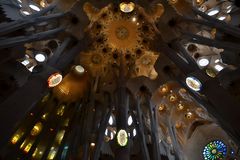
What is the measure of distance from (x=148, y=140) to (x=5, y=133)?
24.0ft

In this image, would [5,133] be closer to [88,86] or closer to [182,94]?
[88,86]

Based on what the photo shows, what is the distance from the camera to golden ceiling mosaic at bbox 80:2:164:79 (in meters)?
17.8

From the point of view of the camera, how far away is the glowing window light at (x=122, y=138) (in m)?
10.9

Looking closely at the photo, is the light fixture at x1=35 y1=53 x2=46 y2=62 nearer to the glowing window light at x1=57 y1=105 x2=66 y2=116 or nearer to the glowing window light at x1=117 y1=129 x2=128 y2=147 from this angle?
the glowing window light at x1=57 y1=105 x2=66 y2=116

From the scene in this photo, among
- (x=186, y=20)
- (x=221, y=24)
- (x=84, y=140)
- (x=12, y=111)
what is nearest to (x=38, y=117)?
(x=84, y=140)

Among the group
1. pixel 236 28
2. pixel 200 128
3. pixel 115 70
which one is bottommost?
pixel 236 28

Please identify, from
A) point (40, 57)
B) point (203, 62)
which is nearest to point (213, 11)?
point (203, 62)

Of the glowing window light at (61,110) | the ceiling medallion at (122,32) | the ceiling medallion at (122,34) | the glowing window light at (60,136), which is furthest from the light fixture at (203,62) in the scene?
the glowing window light at (60,136)

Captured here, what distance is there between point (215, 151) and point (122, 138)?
882cm

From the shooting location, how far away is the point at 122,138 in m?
11.1

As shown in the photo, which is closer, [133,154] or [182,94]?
[133,154]

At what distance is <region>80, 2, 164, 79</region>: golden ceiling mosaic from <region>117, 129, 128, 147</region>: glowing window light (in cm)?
665

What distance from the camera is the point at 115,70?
17.9 meters

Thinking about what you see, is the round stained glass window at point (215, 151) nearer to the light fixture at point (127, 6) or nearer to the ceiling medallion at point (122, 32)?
the ceiling medallion at point (122, 32)
